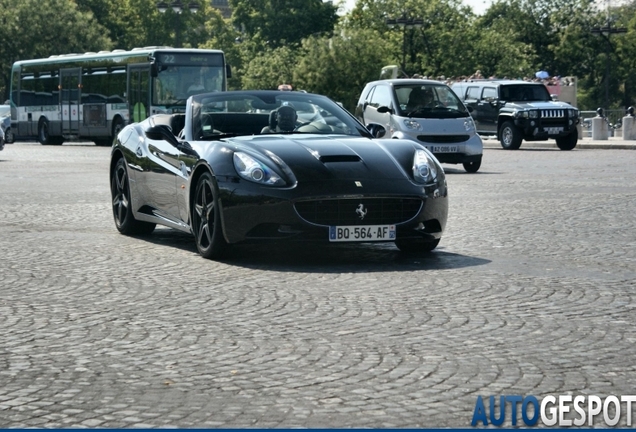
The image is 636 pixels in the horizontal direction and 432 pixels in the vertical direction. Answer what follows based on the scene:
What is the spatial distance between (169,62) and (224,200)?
29.7m

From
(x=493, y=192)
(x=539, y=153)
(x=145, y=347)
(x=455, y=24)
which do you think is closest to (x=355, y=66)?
(x=455, y=24)

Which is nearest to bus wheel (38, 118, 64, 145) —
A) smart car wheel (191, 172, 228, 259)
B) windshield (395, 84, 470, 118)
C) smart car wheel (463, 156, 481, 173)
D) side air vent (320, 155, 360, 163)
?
windshield (395, 84, 470, 118)

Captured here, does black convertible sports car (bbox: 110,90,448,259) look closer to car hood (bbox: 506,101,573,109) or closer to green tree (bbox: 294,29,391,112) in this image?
car hood (bbox: 506,101,573,109)

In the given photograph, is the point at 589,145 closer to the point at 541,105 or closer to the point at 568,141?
the point at 568,141

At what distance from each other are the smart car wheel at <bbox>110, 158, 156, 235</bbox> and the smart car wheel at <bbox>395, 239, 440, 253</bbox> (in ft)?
9.57

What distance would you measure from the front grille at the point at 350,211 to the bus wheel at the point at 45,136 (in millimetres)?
40496

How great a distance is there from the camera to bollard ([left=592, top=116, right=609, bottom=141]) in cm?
4356

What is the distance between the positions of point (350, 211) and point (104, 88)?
116ft

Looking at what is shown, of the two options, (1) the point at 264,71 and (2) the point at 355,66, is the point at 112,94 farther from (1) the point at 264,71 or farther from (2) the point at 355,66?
(1) the point at 264,71

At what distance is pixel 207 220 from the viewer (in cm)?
1092

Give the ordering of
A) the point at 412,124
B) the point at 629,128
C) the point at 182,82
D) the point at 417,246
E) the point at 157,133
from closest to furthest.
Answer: the point at 417,246, the point at 157,133, the point at 412,124, the point at 182,82, the point at 629,128

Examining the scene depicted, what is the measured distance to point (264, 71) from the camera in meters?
102

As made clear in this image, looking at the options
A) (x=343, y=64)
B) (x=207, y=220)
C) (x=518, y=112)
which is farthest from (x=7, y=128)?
(x=207, y=220)

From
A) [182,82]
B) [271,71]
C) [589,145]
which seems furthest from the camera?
[271,71]
